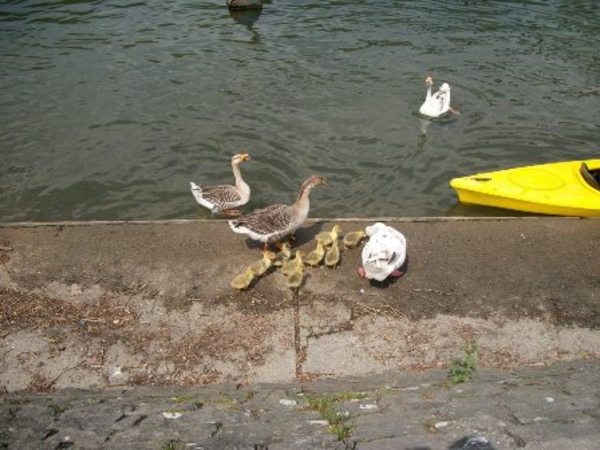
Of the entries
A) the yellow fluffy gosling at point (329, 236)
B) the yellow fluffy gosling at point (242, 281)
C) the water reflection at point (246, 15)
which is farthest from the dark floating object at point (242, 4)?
the yellow fluffy gosling at point (242, 281)

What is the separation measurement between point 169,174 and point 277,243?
4.33m

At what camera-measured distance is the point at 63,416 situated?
15.1 ft

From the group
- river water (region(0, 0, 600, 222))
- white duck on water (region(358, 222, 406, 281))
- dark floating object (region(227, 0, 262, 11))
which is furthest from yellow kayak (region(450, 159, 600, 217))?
dark floating object (region(227, 0, 262, 11))

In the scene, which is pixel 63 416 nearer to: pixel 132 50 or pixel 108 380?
pixel 108 380

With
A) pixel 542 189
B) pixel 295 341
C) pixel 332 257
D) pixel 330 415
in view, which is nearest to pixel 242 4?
pixel 542 189

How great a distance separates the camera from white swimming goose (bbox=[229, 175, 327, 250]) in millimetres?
7664

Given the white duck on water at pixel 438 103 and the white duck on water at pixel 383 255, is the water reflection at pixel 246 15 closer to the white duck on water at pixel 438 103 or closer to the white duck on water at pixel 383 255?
the white duck on water at pixel 438 103

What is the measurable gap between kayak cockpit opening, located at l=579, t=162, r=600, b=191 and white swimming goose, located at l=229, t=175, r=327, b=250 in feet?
17.5

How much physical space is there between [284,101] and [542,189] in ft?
23.7

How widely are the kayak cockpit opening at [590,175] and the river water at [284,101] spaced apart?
2197mm

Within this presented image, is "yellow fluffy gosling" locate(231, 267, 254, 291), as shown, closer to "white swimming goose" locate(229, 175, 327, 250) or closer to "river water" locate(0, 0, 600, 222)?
"white swimming goose" locate(229, 175, 327, 250)

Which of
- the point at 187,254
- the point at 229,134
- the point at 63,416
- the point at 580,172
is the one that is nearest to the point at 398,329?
the point at 187,254

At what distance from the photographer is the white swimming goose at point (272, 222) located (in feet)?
25.1

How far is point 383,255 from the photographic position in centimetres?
677
